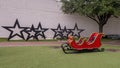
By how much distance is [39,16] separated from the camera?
17.5 metres

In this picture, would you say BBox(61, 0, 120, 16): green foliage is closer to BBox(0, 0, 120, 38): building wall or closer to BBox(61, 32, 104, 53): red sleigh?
BBox(0, 0, 120, 38): building wall

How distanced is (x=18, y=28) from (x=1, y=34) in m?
1.40

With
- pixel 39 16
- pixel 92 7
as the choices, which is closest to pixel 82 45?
pixel 92 7

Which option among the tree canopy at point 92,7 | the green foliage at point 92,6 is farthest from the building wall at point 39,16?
the green foliage at point 92,6

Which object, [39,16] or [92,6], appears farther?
[39,16]

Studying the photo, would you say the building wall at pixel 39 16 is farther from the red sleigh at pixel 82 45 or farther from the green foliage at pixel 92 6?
the red sleigh at pixel 82 45

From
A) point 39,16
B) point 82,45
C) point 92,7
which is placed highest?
point 92,7

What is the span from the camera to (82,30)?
67.1ft

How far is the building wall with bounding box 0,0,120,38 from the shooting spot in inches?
628

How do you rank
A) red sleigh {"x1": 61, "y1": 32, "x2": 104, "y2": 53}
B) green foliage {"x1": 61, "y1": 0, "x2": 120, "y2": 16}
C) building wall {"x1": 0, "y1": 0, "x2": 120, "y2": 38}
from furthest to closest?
green foliage {"x1": 61, "y1": 0, "x2": 120, "y2": 16}
building wall {"x1": 0, "y1": 0, "x2": 120, "y2": 38}
red sleigh {"x1": 61, "y1": 32, "x2": 104, "y2": 53}

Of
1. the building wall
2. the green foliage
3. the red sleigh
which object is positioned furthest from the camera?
the green foliage

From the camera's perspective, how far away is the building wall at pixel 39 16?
15953 millimetres

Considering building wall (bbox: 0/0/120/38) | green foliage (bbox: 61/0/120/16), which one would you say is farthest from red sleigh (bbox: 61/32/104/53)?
building wall (bbox: 0/0/120/38)

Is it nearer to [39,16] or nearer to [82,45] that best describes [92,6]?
[39,16]
